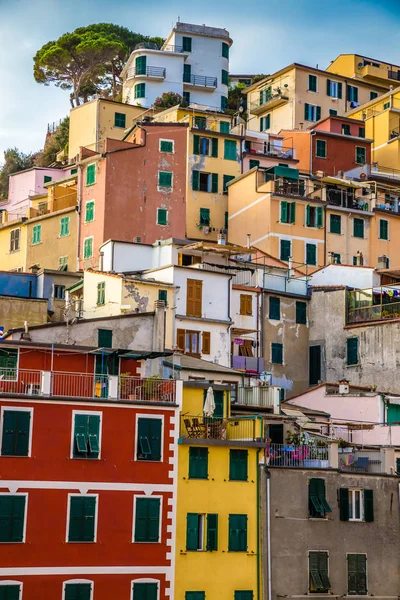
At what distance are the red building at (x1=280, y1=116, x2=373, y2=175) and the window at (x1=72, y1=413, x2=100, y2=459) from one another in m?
41.1

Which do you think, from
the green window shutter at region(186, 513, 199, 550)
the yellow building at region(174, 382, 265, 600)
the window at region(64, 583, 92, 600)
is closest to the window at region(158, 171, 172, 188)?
the yellow building at region(174, 382, 265, 600)

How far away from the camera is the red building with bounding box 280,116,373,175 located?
7944 cm

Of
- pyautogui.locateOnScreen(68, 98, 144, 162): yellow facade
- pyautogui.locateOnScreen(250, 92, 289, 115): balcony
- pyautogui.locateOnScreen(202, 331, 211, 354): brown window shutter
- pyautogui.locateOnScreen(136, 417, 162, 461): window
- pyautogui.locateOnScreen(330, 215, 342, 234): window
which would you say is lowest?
pyautogui.locateOnScreen(136, 417, 162, 461): window

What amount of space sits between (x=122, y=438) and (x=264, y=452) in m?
5.43

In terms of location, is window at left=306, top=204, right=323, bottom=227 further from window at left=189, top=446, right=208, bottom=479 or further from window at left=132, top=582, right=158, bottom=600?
window at left=132, top=582, right=158, bottom=600

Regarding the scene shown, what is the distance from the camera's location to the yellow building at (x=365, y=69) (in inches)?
4021

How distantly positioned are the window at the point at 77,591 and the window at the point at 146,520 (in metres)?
2.35

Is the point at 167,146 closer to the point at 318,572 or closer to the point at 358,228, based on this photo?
the point at 358,228

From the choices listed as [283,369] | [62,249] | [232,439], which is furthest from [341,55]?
[232,439]

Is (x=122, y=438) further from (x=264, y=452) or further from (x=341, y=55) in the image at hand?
(x=341, y=55)

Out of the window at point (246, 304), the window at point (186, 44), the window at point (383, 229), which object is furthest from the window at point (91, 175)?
the window at point (186, 44)

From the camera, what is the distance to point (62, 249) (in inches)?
2783

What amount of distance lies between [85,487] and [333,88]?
204 feet

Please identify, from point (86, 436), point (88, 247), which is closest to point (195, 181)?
point (88, 247)
